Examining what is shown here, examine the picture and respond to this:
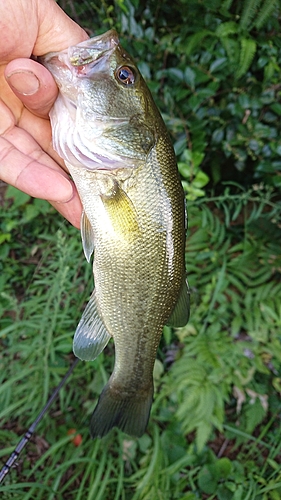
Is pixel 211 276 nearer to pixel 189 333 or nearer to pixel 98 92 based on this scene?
pixel 189 333

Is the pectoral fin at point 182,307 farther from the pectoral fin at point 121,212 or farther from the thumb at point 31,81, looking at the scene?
the thumb at point 31,81

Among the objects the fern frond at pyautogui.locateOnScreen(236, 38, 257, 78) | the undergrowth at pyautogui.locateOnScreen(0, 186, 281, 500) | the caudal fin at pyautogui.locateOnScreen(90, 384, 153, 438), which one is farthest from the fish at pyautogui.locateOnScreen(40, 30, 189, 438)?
the fern frond at pyautogui.locateOnScreen(236, 38, 257, 78)

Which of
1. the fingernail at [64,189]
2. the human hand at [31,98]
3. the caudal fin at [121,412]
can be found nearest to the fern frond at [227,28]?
the human hand at [31,98]

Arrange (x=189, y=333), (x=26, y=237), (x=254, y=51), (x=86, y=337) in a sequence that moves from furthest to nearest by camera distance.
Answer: (x=26, y=237) → (x=189, y=333) → (x=254, y=51) → (x=86, y=337)

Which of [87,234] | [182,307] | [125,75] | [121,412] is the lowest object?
[121,412]

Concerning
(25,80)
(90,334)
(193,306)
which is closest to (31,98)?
(25,80)

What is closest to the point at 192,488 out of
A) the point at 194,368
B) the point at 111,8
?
the point at 194,368

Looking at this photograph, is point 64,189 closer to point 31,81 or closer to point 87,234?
point 87,234
